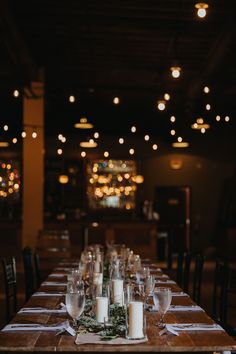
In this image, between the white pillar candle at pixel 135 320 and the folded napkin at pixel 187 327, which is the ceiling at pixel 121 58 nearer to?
the folded napkin at pixel 187 327

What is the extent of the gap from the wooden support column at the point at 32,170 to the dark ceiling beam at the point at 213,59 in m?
3.13

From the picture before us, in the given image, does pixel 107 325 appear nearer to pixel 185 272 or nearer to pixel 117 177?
pixel 185 272

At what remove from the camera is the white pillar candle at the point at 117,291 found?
3.65 metres

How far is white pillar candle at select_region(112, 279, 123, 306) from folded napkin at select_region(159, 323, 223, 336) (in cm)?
54

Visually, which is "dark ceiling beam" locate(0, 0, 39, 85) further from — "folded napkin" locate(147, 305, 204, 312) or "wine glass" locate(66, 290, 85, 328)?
"wine glass" locate(66, 290, 85, 328)

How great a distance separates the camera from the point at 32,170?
1177 centimetres

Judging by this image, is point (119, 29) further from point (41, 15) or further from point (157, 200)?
point (157, 200)

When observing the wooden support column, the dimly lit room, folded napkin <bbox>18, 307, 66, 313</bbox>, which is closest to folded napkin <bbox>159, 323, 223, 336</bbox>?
the dimly lit room

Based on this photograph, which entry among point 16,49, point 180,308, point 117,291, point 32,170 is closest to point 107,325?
point 117,291

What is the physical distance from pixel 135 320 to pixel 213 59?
7.88 meters

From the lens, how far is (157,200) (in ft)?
58.0

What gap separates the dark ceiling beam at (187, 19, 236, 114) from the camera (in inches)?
334

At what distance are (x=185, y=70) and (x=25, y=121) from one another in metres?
3.36

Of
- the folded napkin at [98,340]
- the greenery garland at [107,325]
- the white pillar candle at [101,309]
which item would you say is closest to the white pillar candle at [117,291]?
the greenery garland at [107,325]
